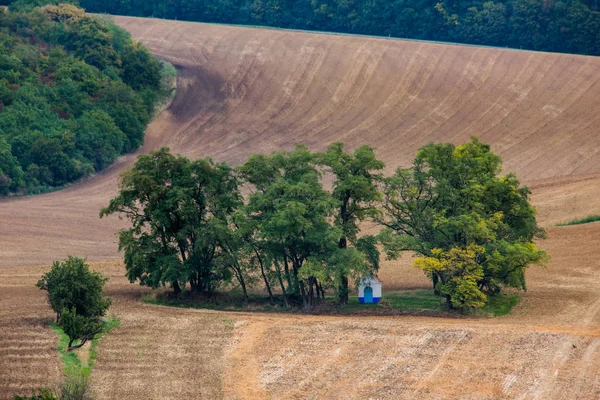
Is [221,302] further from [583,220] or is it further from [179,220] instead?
[583,220]

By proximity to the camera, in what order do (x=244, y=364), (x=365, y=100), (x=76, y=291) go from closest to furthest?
1. (x=244, y=364)
2. (x=76, y=291)
3. (x=365, y=100)

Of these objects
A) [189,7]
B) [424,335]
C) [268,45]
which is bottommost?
[424,335]

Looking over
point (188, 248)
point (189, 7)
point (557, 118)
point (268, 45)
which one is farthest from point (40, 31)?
point (188, 248)

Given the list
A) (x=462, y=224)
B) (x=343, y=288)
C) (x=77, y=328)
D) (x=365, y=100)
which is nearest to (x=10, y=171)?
(x=365, y=100)

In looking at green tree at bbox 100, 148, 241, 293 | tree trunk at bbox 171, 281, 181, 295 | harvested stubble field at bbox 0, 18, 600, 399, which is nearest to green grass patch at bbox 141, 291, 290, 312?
tree trunk at bbox 171, 281, 181, 295

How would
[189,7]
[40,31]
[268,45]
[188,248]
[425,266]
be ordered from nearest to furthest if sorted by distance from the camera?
1. [425,266]
2. [188,248]
3. [40,31]
4. [268,45]
5. [189,7]

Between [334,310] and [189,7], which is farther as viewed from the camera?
[189,7]

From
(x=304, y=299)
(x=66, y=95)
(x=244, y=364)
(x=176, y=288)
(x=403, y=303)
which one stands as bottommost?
(x=244, y=364)

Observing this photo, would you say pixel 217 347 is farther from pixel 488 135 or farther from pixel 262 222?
pixel 488 135
